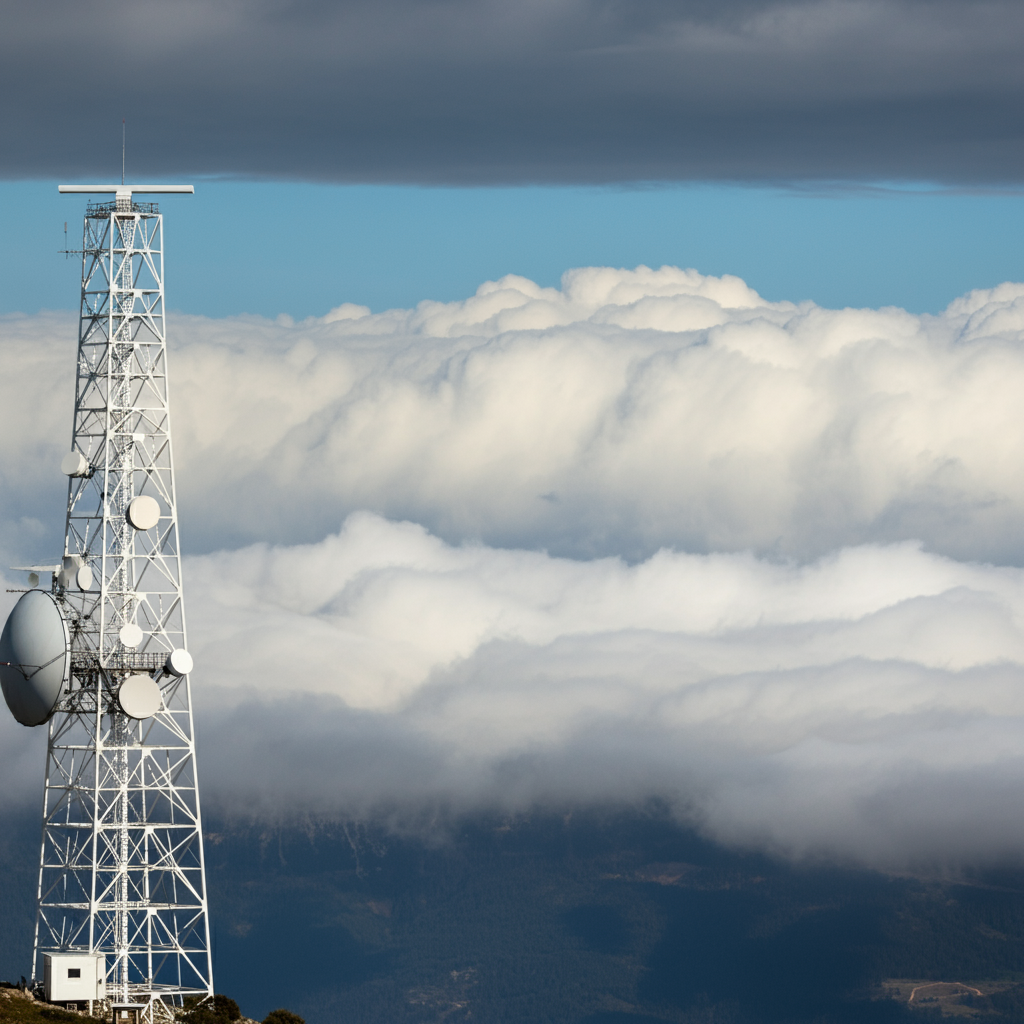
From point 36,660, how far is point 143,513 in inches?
429

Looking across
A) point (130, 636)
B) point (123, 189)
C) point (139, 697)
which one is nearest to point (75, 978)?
point (139, 697)

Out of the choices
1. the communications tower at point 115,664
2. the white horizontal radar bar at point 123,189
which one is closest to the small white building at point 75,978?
the communications tower at point 115,664

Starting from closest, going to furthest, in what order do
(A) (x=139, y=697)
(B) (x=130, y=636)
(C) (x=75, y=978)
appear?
(C) (x=75, y=978)
(A) (x=139, y=697)
(B) (x=130, y=636)

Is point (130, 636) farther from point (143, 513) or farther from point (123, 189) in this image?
point (123, 189)

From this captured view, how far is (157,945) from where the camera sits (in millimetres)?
114562

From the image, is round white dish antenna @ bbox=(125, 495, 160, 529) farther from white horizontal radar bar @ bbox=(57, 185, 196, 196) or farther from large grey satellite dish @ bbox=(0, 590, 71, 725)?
white horizontal radar bar @ bbox=(57, 185, 196, 196)

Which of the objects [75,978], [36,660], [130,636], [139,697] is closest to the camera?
[36,660]

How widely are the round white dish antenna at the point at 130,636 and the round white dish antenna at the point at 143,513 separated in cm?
→ 625

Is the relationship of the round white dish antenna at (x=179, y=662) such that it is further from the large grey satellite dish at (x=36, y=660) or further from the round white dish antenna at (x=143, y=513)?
the round white dish antenna at (x=143, y=513)

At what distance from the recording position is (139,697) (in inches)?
4464

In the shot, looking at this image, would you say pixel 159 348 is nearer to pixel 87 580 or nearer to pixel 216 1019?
pixel 87 580

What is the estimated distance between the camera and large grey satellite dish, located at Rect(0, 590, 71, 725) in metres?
112

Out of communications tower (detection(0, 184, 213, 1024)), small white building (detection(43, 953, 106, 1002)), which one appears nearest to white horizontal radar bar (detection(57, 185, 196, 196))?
communications tower (detection(0, 184, 213, 1024))

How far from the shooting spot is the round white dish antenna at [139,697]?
113000 millimetres
